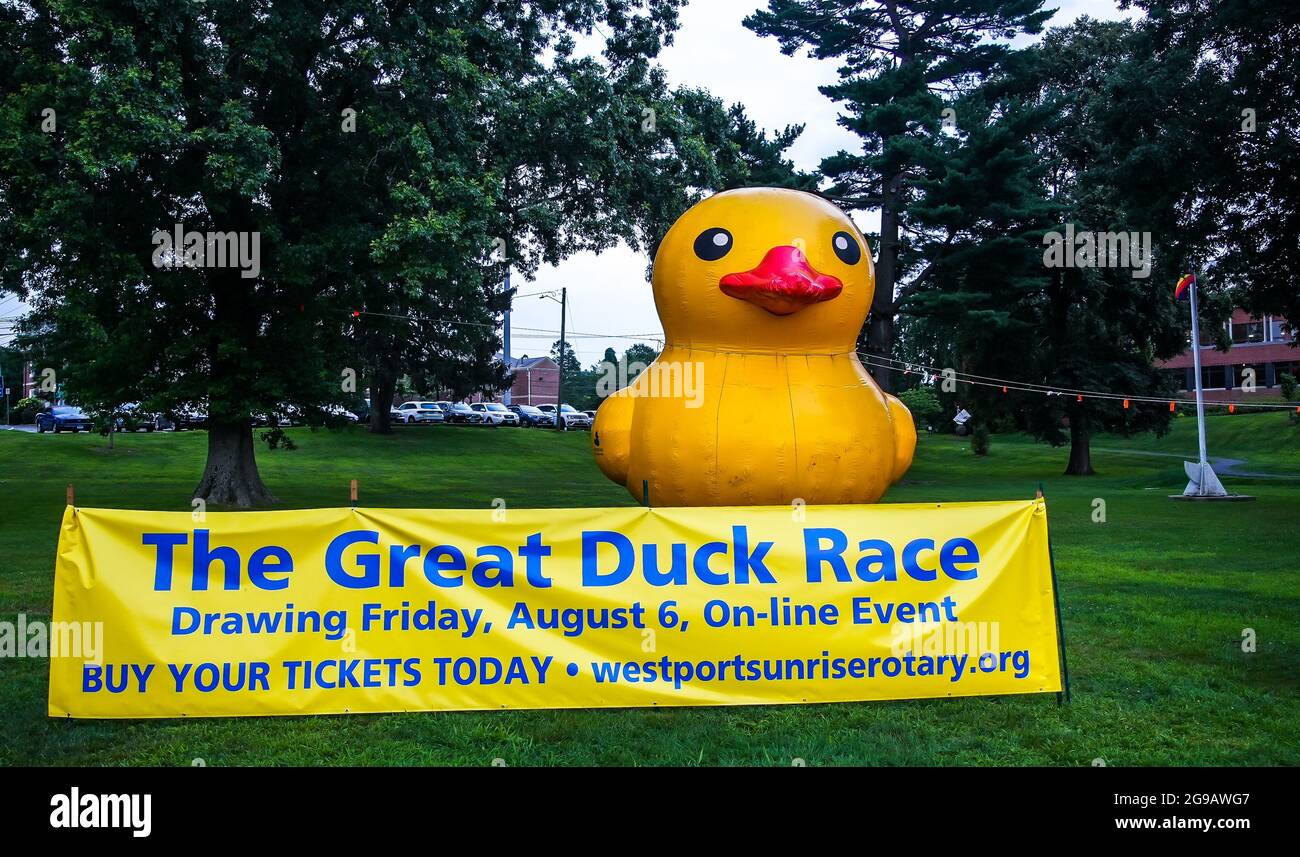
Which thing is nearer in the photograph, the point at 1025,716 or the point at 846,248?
the point at 1025,716

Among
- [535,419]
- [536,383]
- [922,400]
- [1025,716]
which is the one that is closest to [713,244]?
[1025,716]

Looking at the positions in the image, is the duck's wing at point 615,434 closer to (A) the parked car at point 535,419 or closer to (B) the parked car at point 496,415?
(B) the parked car at point 496,415

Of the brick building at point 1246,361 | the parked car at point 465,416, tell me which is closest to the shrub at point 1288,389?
the brick building at point 1246,361

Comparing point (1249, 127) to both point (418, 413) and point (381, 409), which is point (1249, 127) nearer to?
point (381, 409)

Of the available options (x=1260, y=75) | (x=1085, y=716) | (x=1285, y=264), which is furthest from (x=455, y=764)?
(x=1285, y=264)

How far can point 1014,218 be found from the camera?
2947 centimetres

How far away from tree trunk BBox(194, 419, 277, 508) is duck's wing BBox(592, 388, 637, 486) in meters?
12.5

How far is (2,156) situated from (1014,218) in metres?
25.3

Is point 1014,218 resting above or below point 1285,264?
above

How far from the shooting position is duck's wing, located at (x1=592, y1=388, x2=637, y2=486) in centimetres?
973

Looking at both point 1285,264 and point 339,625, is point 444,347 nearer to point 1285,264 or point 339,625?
point 1285,264

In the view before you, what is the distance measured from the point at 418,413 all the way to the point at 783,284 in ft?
170

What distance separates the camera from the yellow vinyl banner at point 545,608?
6020mm

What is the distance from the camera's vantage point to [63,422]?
44.4 m
